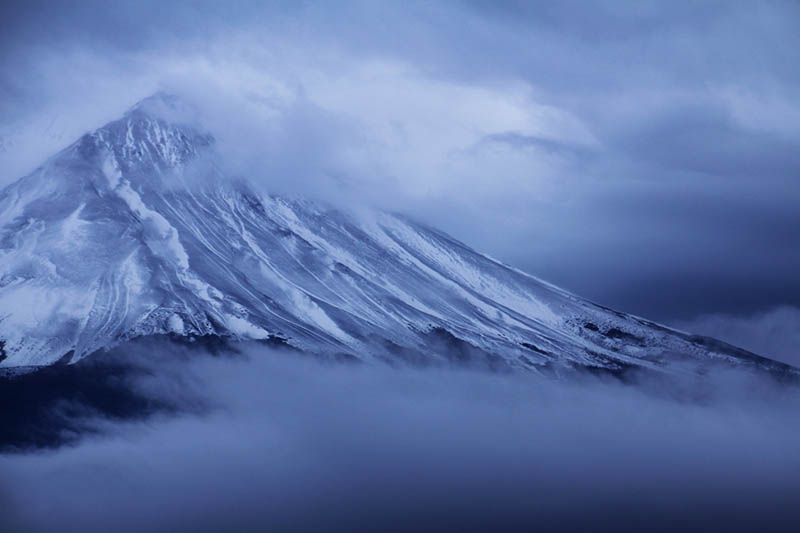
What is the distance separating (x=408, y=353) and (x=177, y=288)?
22.1 m

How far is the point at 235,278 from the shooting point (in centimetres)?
9225

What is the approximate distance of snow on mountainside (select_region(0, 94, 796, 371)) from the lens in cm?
8381

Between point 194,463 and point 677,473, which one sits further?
point 677,473

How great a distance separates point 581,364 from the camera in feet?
323

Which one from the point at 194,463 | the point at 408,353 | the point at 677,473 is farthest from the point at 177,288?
the point at 677,473

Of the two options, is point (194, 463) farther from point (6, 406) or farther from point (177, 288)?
point (6, 406)

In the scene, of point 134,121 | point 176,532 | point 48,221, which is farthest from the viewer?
point 134,121

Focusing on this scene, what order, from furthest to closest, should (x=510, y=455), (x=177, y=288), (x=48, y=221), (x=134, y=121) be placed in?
(x=134, y=121), (x=510, y=455), (x=48, y=221), (x=177, y=288)

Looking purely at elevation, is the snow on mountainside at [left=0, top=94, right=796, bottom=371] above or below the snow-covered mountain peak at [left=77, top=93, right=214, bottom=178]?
below

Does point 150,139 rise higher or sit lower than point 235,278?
higher

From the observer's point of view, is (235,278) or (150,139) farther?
(150,139)

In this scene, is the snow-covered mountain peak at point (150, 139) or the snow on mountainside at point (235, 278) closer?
the snow on mountainside at point (235, 278)

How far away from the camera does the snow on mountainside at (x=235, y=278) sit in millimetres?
83812

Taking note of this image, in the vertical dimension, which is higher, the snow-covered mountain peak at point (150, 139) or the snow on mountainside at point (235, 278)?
the snow-covered mountain peak at point (150, 139)
